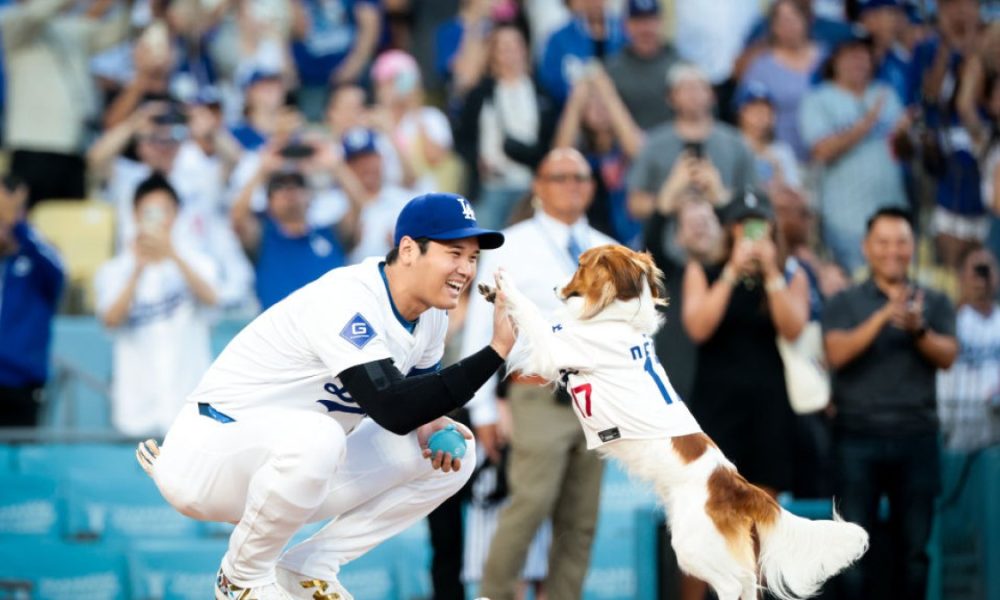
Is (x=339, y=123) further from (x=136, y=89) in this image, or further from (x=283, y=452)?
(x=283, y=452)

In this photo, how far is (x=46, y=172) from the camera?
10688 millimetres

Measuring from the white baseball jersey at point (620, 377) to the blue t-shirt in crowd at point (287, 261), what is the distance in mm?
4289

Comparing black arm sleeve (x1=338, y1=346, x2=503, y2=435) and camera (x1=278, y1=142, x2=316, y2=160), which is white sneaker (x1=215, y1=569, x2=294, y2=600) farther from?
camera (x1=278, y1=142, x2=316, y2=160)

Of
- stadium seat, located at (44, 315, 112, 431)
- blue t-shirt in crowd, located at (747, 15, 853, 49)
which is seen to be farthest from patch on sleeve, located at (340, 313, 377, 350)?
blue t-shirt in crowd, located at (747, 15, 853, 49)

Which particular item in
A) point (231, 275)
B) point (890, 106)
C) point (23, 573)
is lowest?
point (23, 573)

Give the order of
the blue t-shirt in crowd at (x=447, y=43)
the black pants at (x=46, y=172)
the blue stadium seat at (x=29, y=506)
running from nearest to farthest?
1. the blue stadium seat at (x=29, y=506)
2. the black pants at (x=46, y=172)
3. the blue t-shirt in crowd at (x=447, y=43)

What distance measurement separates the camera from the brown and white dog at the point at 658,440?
516 cm

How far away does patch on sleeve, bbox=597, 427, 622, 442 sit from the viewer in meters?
5.24

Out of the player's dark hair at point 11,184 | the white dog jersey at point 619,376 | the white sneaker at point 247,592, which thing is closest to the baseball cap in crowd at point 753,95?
the player's dark hair at point 11,184

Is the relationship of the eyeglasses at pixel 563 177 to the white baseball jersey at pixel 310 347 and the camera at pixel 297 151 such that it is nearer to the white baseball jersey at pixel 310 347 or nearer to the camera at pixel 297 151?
the white baseball jersey at pixel 310 347

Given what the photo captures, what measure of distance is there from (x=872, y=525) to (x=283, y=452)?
3.19 m

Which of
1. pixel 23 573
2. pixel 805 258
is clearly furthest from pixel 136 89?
pixel 805 258

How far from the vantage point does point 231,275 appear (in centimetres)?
1016

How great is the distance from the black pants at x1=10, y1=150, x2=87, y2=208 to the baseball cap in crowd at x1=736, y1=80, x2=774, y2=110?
16.1 feet
